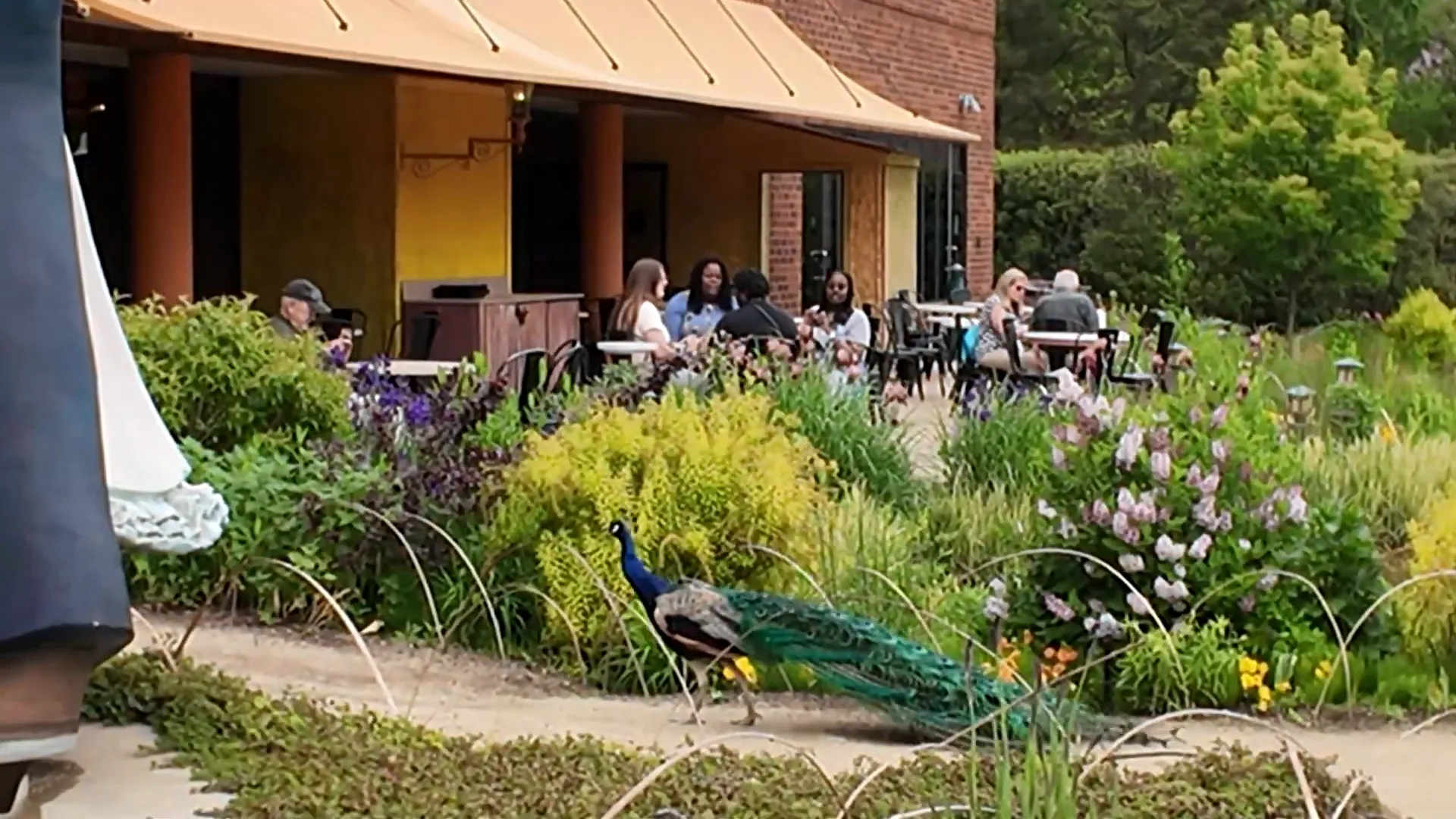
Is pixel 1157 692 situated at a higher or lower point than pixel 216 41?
lower

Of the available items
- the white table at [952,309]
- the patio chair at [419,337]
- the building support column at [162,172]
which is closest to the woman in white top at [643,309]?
the patio chair at [419,337]

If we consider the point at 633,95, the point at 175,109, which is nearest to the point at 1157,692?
the point at 175,109

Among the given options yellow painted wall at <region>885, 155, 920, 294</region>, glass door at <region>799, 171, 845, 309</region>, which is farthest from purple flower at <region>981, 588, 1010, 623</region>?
yellow painted wall at <region>885, 155, 920, 294</region>

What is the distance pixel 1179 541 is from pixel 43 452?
4427 mm

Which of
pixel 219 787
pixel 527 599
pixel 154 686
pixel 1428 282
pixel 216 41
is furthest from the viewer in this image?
pixel 1428 282

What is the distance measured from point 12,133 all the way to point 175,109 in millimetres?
8398

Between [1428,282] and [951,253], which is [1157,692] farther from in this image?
[1428,282]

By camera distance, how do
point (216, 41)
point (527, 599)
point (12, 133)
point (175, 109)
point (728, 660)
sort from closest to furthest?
1. point (12, 133)
2. point (728, 660)
3. point (527, 599)
4. point (216, 41)
5. point (175, 109)

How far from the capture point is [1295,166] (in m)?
25.4

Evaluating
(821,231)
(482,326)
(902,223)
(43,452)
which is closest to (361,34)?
(482,326)

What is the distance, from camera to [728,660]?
678 cm

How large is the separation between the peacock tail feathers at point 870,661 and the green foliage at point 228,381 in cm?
299

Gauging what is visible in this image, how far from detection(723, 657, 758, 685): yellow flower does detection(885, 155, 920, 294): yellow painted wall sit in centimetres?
1756

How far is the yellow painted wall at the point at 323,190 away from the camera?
1558 cm
